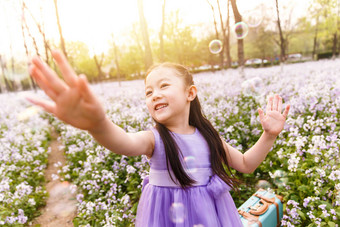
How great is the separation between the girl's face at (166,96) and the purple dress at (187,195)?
0.14 meters

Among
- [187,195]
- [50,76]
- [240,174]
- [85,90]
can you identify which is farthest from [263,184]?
[50,76]

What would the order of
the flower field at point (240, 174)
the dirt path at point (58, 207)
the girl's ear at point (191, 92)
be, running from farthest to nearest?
the dirt path at point (58, 207) < the flower field at point (240, 174) < the girl's ear at point (191, 92)

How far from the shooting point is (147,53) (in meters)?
11.5

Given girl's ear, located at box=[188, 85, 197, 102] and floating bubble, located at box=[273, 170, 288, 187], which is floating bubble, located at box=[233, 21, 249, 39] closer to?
floating bubble, located at box=[273, 170, 288, 187]

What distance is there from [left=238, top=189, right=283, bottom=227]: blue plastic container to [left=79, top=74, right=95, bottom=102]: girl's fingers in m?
2.54

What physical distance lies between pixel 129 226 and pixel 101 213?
0.52 m

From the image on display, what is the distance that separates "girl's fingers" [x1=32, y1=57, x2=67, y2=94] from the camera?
978 mm

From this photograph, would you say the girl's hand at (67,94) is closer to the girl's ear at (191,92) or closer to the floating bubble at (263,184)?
the girl's ear at (191,92)

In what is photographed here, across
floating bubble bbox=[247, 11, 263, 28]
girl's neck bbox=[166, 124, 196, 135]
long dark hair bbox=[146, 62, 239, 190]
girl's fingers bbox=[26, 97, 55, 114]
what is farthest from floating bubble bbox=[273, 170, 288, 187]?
floating bubble bbox=[247, 11, 263, 28]

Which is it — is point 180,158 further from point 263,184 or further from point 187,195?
point 263,184

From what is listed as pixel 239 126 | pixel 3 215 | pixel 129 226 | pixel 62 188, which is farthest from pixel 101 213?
pixel 239 126

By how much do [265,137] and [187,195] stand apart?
74cm

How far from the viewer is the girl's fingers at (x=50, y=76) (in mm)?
978

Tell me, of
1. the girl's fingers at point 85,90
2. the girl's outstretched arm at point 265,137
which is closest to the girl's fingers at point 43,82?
the girl's fingers at point 85,90
